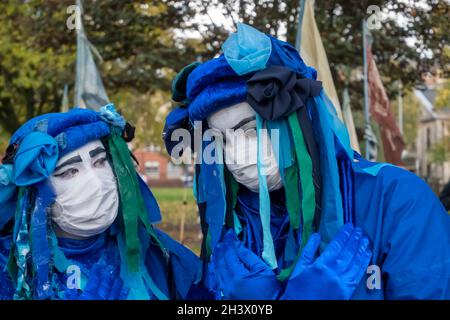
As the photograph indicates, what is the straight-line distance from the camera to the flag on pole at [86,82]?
19.3ft

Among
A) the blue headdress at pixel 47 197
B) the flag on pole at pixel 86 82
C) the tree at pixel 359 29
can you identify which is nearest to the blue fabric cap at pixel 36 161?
the blue headdress at pixel 47 197

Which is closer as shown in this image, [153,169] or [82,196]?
[82,196]

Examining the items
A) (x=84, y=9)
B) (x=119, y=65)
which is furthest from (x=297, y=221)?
(x=119, y=65)

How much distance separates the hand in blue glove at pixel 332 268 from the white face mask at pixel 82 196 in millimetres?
866

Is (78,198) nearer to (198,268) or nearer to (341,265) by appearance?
(198,268)

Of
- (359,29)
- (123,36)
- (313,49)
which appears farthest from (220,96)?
(123,36)

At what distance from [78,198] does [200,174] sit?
0.50 meters

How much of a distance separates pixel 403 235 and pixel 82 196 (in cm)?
126

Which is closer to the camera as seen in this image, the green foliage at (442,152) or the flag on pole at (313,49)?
the flag on pole at (313,49)

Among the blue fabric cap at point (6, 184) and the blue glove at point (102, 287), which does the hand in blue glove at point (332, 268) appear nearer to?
the blue glove at point (102, 287)

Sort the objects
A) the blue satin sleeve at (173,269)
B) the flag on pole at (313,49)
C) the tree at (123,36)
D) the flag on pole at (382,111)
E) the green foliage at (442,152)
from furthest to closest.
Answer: the green foliage at (442,152) < the tree at (123,36) < the flag on pole at (382,111) < the flag on pole at (313,49) < the blue satin sleeve at (173,269)

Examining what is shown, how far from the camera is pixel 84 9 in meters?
7.12

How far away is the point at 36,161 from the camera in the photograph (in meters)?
2.58

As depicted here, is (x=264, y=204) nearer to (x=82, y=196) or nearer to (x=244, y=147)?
(x=244, y=147)
